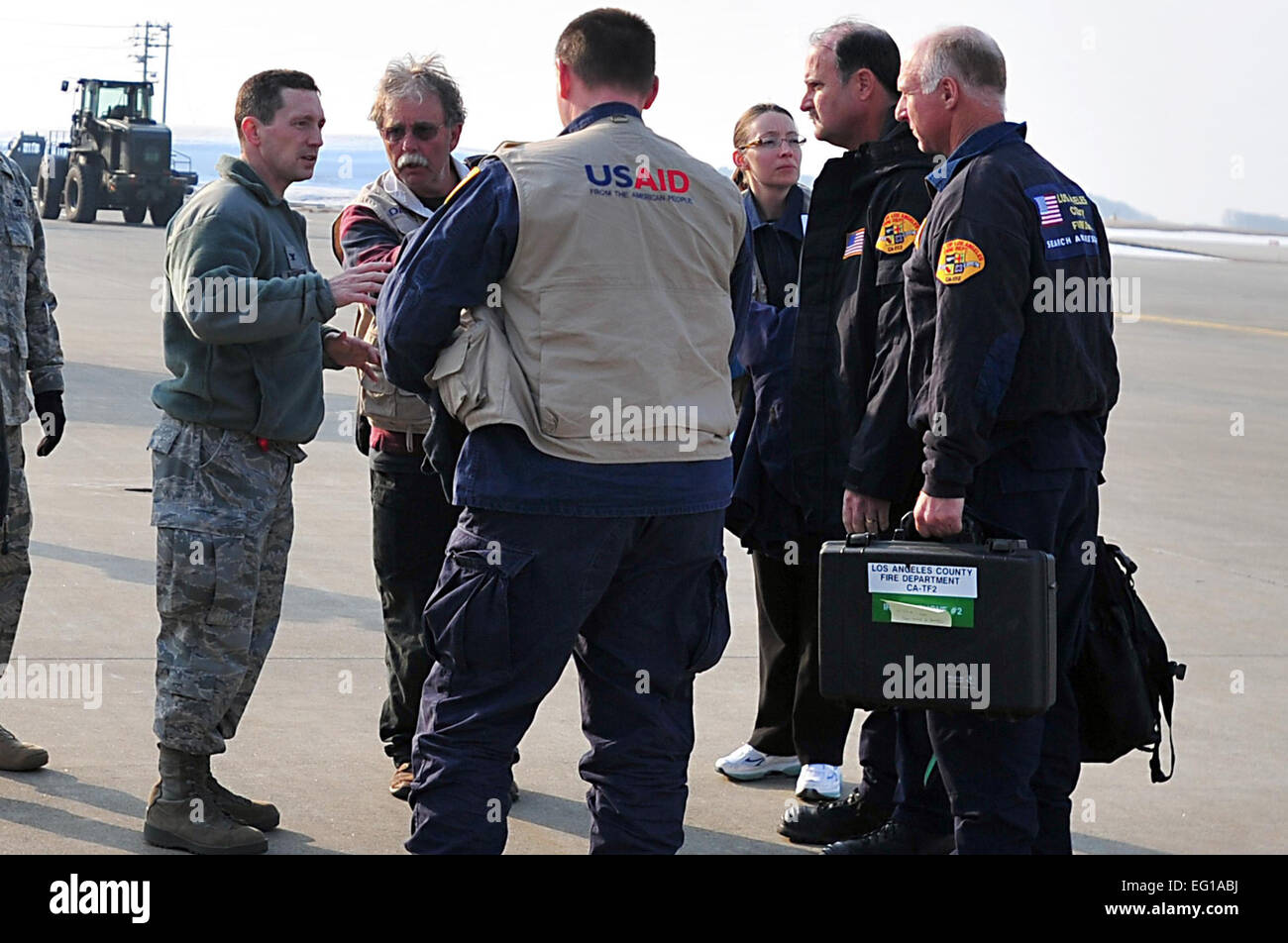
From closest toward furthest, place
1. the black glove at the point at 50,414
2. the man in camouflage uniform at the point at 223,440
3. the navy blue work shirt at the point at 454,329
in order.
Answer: the navy blue work shirt at the point at 454,329 → the man in camouflage uniform at the point at 223,440 → the black glove at the point at 50,414

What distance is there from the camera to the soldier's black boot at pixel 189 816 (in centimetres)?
411

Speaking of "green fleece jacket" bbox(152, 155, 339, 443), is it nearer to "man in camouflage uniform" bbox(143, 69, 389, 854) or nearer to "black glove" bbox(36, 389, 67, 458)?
"man in camouflage uniform" bbox(143, 69, 389, 854)

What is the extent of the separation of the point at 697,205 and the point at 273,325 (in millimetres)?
1159

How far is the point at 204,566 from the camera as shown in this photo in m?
4.08

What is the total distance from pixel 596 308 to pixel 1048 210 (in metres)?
1.13

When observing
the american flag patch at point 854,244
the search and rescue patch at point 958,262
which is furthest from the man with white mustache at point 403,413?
the search and rescue patch at point 958,262

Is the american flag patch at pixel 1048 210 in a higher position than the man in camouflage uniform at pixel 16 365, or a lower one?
higher

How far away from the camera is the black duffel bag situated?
12.8ft

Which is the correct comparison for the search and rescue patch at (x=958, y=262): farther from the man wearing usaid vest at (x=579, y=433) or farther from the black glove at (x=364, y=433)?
the black glove at (x=364, y=433)

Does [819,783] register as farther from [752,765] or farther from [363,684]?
[363,684]

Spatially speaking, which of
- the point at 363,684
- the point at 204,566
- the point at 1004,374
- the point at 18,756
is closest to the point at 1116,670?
the point at 1004,374

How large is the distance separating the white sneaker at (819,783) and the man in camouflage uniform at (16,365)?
7.24 feet

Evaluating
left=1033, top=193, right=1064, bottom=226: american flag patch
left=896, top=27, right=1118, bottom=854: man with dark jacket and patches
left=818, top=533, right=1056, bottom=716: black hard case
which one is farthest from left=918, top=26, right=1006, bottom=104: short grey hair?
left=818, top=533, right=1056, bottom=716: black hard case

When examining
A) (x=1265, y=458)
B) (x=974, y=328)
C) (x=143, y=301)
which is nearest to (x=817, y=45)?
(x=974, y=328)
